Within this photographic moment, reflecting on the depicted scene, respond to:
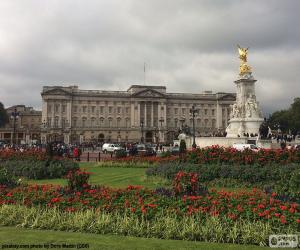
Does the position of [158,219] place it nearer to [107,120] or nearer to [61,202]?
[61,202]

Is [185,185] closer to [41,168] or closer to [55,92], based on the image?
[41,168]

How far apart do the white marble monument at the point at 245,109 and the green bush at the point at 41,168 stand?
33.4 meters

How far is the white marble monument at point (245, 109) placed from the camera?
Answer: 5009 cm

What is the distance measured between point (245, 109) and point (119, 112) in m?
75.0

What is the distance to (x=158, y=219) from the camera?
8.41 metres

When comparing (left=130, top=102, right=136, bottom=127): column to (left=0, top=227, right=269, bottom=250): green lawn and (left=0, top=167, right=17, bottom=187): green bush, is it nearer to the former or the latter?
(left=0, top=167, right=17, bottom=187): green bush

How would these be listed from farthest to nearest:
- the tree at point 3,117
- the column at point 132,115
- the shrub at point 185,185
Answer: the column at point 132,115
the tree at point 3,117
the shrub at point 185,185

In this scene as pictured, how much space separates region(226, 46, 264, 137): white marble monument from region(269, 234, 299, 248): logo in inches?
1691

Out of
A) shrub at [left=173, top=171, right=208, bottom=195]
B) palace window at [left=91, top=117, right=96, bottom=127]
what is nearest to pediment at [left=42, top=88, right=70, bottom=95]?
palace window at [left=91, top=117, right=96, bottom=127]

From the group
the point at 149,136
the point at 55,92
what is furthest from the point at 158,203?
the point at 149,136

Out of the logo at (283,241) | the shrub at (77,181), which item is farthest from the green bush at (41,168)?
the logo at (283,241)

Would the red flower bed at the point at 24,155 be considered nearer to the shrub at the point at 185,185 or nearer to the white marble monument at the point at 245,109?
the shrub at the point at 185,185

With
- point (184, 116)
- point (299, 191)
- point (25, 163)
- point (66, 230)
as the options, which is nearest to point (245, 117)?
point (25, 163)

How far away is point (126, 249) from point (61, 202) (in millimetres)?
3430
